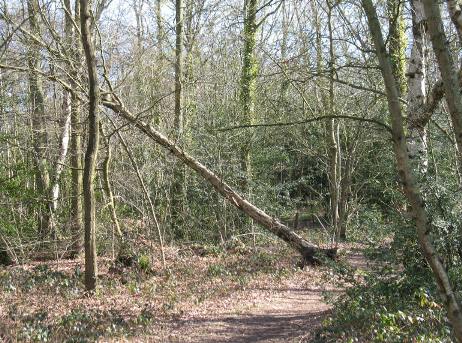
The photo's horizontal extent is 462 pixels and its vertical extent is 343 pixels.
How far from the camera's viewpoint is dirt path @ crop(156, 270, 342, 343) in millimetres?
7617

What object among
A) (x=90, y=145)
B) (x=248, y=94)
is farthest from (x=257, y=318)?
(x=248, y=94)

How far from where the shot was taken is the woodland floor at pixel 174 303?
7.52 m

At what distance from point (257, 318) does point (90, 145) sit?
453cm

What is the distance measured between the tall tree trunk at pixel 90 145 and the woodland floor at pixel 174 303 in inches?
25.2

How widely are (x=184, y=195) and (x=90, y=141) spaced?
6.25 metres

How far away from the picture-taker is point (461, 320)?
288 cm

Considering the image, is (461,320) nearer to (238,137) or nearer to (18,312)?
(18,312)

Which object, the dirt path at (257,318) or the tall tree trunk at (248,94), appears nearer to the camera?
the dirt path at (257,318)

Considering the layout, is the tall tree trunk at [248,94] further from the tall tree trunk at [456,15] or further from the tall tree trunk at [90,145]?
the tall tree trunk at [456,15]

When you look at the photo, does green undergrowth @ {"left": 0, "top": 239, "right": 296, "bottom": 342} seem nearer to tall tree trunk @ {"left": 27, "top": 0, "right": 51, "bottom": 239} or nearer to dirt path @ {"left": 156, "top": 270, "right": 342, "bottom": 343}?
dirt path @ {"left": 156, "top": 270, "right": 342, "bottom": 343}

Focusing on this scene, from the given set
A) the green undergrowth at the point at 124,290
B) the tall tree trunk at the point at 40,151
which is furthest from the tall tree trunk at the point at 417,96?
the tall tree trunk at the point at 40,151

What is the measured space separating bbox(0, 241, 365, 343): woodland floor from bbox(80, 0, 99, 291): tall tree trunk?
639 mm

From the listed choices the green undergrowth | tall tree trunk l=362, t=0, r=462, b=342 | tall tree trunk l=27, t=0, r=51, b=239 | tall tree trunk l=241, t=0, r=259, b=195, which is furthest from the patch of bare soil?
tall tree trunk l=27, t=0, r=51, b=239

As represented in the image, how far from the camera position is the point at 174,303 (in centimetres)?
930
